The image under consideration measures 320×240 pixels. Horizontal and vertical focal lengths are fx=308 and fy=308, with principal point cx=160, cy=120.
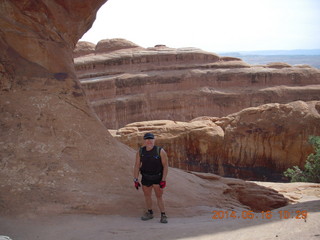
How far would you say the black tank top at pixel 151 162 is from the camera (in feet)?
15.3

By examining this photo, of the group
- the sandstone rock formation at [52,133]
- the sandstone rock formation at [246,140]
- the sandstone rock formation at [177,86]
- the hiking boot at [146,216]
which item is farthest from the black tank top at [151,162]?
the sandstone rock formation at [177,86]

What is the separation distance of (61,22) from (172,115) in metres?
21.1

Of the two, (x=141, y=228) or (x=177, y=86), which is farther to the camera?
(x=177, y=86)

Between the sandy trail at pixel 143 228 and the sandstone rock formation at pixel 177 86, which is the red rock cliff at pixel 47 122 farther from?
the sandstone rock formation at pixel 177 86

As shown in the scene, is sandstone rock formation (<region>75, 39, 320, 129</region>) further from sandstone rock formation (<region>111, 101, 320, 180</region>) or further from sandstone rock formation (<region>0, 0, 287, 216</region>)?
sandstone rock formation (<region>0, 0, 287, 216</region>)

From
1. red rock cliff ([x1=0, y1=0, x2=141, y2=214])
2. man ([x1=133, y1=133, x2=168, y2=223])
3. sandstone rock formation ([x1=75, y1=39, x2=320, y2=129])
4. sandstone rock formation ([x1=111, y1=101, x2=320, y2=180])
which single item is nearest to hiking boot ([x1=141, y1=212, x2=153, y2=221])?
man ([x1=133, y1=133, x2=168, y2=223])

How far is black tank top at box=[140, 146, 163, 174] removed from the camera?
4.67 m

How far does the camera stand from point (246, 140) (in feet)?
48.0

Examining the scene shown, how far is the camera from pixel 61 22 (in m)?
6.20

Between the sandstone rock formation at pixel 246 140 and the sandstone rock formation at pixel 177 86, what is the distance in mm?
11096

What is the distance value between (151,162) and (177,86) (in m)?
23.3

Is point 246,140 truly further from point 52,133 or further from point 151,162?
point 52,133

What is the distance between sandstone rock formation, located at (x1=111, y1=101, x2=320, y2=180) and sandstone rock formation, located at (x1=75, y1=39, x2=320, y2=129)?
1110 centimetres

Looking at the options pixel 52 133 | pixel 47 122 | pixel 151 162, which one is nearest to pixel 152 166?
pixel 151 162
